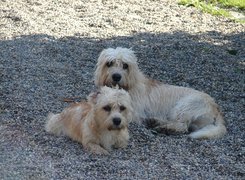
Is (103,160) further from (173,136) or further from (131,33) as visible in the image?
(131,33)

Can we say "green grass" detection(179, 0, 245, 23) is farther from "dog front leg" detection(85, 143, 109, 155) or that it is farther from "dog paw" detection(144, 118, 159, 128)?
"dog front leg" detection(85, 143, 109, 155)

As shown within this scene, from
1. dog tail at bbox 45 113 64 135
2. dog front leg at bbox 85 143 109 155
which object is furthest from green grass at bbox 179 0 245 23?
dog front leg at bbox 85 143 109 155

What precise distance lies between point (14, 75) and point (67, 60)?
51.5 inches

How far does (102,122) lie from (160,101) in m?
1.76

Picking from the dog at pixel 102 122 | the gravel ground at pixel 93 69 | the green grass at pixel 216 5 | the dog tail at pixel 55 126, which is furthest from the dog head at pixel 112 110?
the green grass at pixel 216 5

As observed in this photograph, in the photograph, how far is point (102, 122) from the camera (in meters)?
6.57

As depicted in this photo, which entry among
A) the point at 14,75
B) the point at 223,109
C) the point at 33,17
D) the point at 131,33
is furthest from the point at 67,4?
the point at 223,109

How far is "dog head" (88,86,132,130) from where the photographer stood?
6482 mm

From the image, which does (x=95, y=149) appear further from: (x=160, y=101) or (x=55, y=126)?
(x=160, y=101)

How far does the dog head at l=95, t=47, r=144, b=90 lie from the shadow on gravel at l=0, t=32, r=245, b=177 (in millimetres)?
826

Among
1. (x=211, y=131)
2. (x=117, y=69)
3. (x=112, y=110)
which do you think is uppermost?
(x=117, y=69)

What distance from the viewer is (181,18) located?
13.5 metres

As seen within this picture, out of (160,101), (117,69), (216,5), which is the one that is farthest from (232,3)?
(117,69)

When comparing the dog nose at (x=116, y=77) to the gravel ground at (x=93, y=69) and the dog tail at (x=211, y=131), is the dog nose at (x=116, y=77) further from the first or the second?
the dog tail at (x=211, y=131)
